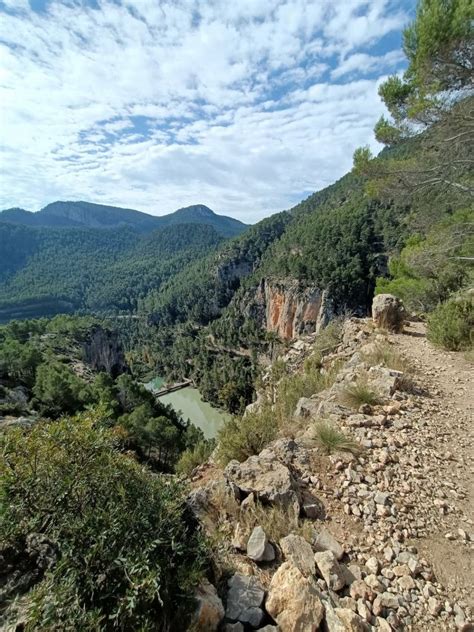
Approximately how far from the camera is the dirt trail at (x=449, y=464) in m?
2.25

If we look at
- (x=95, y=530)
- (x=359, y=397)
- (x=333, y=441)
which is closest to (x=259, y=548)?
(x=95, y=530)

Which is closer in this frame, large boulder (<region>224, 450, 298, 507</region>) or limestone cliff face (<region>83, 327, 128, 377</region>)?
large boulder (<region>224, 450, 298, 507</region>)

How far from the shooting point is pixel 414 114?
22.0 ft

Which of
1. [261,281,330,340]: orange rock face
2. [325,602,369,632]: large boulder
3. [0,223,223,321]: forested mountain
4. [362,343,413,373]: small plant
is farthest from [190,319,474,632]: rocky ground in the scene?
[0,223,223,321]: forested mountain

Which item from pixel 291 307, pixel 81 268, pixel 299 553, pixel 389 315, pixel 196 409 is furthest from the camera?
pixel 81 268

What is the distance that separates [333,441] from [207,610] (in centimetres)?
202

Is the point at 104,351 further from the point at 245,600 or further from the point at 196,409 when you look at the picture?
the point at 245,600

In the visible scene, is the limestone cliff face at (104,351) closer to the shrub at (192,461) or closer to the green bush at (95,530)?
the shrub at (192,461)

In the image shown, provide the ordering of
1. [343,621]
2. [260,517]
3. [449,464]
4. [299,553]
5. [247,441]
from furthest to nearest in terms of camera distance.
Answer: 1. [247,441]
2. [449,464]
3. [260,517]
4. [299,553]
5. [343,621]

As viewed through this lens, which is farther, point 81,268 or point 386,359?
point 81,268

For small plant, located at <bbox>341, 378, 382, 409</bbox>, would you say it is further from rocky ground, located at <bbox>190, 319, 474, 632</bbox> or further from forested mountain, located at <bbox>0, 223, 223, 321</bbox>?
forested mountain, located at <bbox>0, 223, 223, 321</bbox>

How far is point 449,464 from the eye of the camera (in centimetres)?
319

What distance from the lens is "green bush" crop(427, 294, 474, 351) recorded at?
6.03 metres

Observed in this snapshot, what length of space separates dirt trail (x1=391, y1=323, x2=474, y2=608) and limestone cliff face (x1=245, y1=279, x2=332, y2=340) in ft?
127
